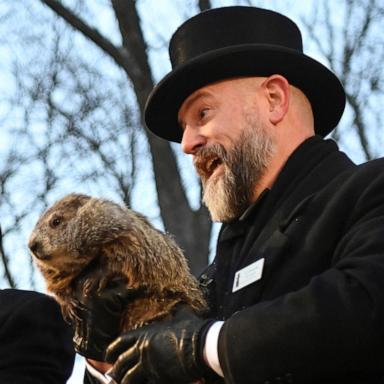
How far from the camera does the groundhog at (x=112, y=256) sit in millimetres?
2939

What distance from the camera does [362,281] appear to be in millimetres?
2225

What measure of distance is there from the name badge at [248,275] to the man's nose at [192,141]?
1.86 feet

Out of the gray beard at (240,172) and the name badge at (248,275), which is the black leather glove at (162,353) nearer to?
the name badge at (248,275)

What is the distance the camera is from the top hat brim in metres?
3.19

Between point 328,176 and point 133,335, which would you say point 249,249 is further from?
point 133,335

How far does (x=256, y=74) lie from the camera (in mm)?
3287

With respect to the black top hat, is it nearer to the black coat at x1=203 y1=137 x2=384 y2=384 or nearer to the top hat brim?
the top hat brim

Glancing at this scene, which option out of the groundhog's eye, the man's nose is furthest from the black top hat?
the groundhog's eye

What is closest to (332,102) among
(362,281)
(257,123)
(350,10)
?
(257,123)

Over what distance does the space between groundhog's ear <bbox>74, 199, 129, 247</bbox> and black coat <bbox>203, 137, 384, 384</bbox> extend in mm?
427

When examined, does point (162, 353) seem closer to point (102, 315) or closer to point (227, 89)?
point (102, 315)

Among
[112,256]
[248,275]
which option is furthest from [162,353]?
[112,256]

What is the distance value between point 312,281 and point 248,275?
1.50ft

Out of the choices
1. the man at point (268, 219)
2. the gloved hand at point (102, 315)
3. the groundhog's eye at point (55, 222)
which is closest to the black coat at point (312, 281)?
the man at point (268, 219)
